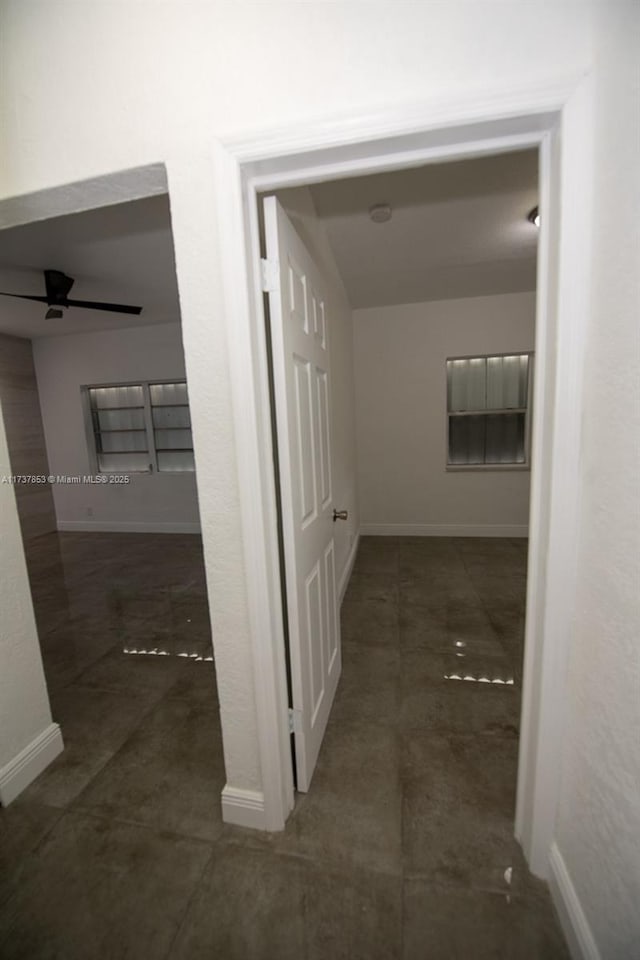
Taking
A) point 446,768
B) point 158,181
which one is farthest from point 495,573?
point 158,181

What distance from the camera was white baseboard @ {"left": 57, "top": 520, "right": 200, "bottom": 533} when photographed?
5.08m

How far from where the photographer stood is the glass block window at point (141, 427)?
503 centimetres

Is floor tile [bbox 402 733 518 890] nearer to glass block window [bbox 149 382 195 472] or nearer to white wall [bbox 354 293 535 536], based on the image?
white wall [bbox 354 293 535 536]

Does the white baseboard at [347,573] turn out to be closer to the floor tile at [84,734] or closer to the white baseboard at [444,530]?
the white baseboard at [444,530]

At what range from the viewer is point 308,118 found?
92 cm

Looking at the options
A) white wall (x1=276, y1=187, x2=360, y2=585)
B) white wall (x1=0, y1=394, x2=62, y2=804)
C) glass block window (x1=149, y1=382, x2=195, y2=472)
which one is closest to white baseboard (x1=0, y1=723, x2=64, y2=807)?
white wall (x1=0, y1=394, x2=62, y2=804)

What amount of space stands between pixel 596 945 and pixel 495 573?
103 inches

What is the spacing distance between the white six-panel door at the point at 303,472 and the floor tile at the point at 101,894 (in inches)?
18.9

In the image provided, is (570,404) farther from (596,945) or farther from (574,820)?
(596,945)

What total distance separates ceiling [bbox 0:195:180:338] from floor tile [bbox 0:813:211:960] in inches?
107

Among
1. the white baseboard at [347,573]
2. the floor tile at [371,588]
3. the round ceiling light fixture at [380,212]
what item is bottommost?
the floor tile at [371,588]

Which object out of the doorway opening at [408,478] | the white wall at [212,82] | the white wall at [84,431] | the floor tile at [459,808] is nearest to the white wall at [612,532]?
the white wall at [212,82]

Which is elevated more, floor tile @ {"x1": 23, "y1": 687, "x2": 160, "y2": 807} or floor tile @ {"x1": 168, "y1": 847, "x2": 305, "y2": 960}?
floor tile @ {"x1": 168, "y1": 847, "x2": 305, "y2": 960}

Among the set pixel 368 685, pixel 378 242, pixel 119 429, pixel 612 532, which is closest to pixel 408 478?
pixel 378 242
